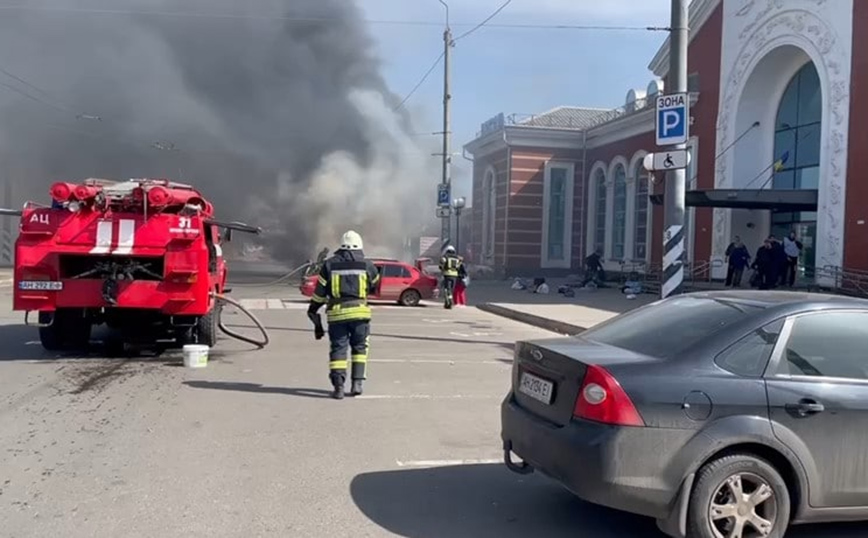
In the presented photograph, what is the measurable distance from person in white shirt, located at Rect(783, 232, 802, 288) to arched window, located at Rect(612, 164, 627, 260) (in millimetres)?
11215

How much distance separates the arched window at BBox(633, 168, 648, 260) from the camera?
2948cm

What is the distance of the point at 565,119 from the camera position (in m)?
36.7

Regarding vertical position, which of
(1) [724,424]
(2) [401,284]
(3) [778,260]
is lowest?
(2) [401,284]

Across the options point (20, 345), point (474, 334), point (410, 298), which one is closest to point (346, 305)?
point (20, 345)

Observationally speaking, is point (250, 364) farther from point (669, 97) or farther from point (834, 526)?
point (834, 526)

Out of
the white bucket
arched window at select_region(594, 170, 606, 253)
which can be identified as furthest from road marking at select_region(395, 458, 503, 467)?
arched window at select_region(594, 170, 606, 253)

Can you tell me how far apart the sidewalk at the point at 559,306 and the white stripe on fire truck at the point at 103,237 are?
765cm

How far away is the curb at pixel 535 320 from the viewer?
1445 cm

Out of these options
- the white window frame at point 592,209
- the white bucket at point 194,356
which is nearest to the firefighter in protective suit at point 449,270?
the white bucket at point 194,356

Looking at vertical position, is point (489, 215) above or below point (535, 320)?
above

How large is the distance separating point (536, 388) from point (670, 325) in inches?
32.7

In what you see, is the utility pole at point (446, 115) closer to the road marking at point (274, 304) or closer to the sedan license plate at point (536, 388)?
the road marking at point (274, 304)

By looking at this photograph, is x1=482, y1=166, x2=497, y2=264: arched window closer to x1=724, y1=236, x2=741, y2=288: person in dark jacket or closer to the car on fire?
x1=724, y1=236, x2=741, y2=288: person in dark jacket

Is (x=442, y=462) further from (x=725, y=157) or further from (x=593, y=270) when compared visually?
(x=593, y=270)
